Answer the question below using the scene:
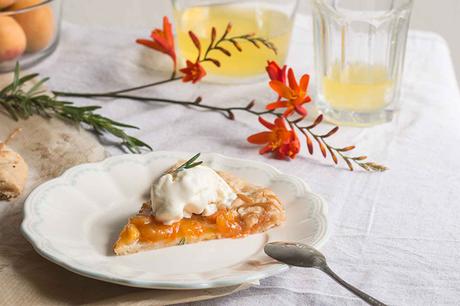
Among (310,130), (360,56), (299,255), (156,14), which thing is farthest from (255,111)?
(156,14)

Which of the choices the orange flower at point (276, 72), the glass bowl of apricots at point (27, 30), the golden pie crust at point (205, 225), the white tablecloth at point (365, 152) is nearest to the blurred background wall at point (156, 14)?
the white tablecloth at point (365, 152)

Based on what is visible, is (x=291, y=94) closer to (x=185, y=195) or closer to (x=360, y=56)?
(x=360, y=56)

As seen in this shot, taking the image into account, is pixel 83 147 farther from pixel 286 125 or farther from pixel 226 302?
pixel 226 302

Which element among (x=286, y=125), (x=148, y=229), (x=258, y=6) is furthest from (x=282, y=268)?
(x=258, y=6)

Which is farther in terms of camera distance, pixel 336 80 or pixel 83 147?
pixel 336 80

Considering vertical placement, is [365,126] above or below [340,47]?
below

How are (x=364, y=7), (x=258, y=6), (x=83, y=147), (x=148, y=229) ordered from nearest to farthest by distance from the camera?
(x=148, y=229) → (x=83, y=147) → (x=364, y=7) → (x=258, y=6)

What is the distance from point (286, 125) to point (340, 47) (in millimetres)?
206

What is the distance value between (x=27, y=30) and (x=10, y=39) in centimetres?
8

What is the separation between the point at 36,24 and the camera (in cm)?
196

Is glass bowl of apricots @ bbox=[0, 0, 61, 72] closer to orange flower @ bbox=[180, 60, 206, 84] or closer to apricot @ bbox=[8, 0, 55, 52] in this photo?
apricot @ bbox=[8, 0, 55, 52]

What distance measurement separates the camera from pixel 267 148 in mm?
1651

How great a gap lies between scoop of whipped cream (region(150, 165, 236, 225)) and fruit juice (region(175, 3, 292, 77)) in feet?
2.19

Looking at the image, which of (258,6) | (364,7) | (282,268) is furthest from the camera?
(258,6)
